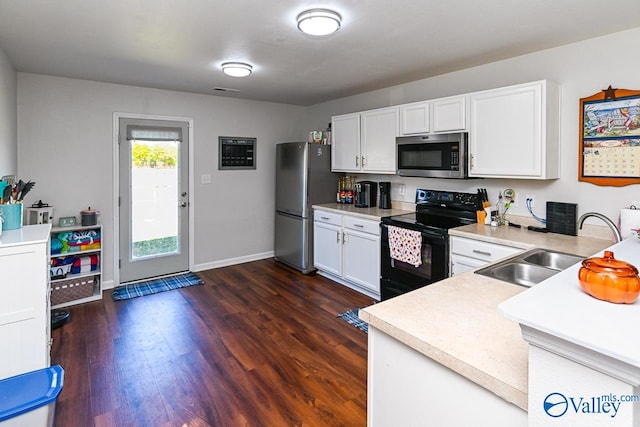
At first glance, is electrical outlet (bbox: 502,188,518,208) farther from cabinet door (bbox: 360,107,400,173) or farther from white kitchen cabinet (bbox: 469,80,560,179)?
cabinet door (bbox: 360,107,400,173)

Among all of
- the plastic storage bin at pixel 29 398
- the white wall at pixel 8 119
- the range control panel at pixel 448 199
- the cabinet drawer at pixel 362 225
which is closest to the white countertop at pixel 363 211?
the cabinet drawer at pixel 362 225

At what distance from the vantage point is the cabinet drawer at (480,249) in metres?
2.52

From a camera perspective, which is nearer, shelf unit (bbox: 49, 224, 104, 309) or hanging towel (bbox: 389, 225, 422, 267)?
hanging towel (bbox: 389, 225, 422, 267)

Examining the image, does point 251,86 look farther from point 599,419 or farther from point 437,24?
point 599,419

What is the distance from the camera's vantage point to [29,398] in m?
1.65


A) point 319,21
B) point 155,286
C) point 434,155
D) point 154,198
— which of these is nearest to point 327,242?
point 434,155

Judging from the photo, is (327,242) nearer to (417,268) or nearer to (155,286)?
(417,268)

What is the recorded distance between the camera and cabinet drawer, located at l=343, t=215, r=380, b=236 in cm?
364

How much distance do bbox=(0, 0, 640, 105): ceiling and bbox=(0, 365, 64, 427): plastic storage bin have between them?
82.4 inches

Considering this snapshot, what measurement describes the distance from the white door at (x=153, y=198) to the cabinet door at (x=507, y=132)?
344cm

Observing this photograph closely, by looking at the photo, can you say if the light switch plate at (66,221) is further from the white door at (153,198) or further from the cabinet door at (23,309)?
the cabinet door at (23,309)

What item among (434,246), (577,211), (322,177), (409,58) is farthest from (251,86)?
(577,211)

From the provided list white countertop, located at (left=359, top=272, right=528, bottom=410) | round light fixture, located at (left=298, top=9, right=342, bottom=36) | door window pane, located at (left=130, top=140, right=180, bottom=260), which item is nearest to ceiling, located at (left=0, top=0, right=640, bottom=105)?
round light fixture, located at (left=298, top=9, right=342, bottom=36)

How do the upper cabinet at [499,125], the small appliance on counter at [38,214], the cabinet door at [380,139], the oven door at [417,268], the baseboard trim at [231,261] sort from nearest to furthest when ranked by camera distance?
the upper cabinet at [499,125]
the oven door at [417,268]
the small appliance on counter at [38,214]
the cabinet door at [380,139]
the baseboard trim at [231,261]
